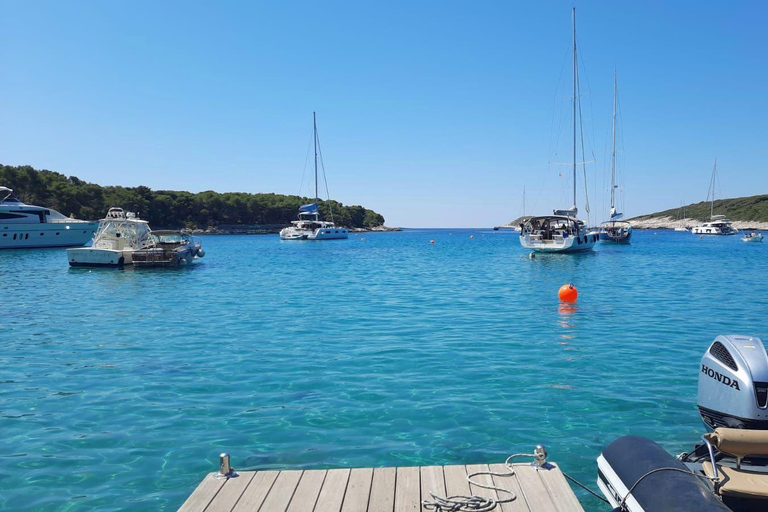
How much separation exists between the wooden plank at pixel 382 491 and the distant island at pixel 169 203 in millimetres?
87783

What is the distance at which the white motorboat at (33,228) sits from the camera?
5725 centimetres

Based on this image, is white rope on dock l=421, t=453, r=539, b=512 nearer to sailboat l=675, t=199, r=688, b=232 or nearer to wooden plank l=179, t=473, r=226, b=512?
wooden plank l=179, t=473, r=226, b=512

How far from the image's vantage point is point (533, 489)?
4.05 metres

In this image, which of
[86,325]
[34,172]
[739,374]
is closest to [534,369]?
[739,374]

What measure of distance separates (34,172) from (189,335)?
275 ft

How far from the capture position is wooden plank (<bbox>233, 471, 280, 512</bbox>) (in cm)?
388

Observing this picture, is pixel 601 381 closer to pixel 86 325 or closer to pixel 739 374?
pixel 739 374

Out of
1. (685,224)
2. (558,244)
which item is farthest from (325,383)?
(685,224)

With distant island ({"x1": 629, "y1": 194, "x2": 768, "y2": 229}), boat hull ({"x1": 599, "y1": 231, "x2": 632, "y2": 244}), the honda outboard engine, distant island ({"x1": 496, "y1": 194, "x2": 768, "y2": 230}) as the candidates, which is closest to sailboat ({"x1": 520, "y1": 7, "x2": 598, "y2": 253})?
boat hull ({"x1": 599, "y1": 231, "x2": 632, "y2": 244})

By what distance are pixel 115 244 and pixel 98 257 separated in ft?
6.76

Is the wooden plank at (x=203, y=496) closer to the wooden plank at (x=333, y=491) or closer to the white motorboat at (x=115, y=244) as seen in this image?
the wooden plank at (x=333, y=491)

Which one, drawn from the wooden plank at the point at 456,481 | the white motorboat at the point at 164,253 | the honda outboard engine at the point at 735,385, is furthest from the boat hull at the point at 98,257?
the honda outboard engine at the point at 735,385

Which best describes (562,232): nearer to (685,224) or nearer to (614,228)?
(614,228)

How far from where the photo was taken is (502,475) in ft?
14.0
